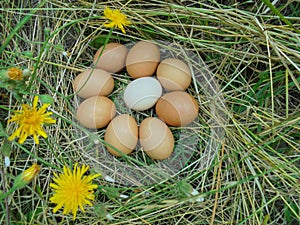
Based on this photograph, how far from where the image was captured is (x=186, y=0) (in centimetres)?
128

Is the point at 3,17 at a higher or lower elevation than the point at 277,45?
lower

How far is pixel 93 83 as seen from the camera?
1.21 m

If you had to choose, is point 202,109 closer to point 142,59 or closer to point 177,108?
point 177,108

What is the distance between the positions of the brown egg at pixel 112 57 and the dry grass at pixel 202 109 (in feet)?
0.14

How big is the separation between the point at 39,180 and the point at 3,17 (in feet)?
1.63

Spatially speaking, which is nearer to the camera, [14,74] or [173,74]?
[14,74]

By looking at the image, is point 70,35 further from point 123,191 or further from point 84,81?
point 123,191

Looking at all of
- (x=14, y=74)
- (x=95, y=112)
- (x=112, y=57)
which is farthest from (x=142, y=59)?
(x=14, y=74)

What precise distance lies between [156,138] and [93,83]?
0.24m

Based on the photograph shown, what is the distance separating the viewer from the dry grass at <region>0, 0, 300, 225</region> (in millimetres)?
1174

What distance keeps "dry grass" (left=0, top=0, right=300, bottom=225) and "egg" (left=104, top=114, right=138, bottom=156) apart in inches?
2.4

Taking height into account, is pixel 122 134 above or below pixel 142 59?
below

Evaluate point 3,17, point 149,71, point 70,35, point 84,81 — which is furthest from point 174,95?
point 3,17

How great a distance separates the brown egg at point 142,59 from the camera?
1226 mm
